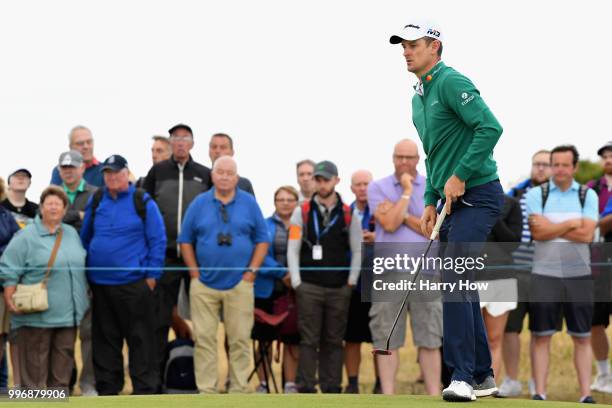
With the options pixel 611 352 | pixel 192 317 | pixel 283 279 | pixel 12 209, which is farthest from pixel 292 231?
pixel 611 352

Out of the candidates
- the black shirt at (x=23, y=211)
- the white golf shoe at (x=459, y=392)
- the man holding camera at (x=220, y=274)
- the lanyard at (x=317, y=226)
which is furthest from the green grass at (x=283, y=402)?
the black shirt at (x=23, y=211)

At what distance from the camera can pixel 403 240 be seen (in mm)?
11484

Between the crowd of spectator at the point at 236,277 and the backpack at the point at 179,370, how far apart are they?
104 mm

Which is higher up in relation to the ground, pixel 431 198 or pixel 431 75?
pixel 431 75

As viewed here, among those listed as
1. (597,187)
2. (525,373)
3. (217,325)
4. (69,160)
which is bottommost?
(525,373)

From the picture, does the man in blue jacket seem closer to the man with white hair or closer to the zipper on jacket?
the zipper on jacket

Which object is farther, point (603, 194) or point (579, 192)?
point (603, 194)

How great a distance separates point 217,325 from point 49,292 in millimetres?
1766

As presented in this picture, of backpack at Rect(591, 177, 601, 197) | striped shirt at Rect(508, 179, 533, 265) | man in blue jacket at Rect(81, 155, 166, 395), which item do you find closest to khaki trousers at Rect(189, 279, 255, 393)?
man in blue jacket at Rect(81, 155, 166, 395)

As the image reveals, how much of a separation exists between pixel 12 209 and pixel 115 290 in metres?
1.71

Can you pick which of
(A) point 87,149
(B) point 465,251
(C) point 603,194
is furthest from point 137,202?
(C) point 603,194

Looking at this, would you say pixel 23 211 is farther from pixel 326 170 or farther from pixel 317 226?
pixel 326 170

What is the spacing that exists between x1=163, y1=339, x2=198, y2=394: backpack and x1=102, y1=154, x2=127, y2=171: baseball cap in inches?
81.0

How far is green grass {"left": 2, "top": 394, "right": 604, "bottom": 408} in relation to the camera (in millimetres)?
7746
